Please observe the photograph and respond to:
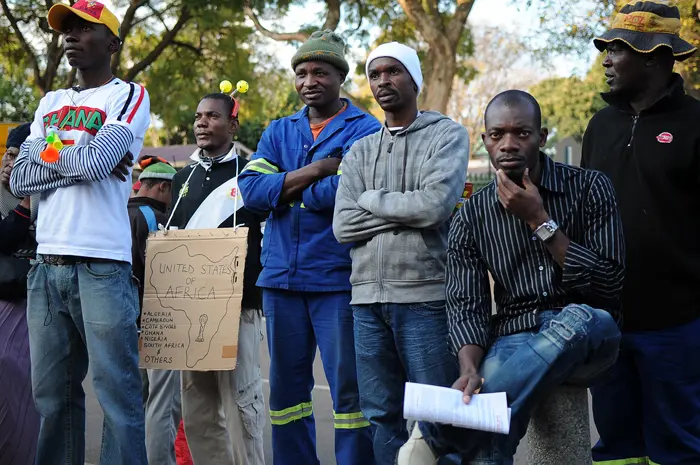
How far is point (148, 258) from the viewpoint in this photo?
5.09 m

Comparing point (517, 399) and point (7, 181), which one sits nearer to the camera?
point (517, 399)

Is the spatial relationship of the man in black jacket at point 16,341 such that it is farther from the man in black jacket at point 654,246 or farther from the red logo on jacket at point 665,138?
the red logo on jacket at point 665,138

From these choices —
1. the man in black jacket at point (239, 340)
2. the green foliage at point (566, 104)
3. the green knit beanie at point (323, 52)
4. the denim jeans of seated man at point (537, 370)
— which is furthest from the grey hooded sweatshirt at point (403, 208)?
the green foliage at point (566, 104)

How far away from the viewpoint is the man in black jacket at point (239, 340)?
5.02 metres

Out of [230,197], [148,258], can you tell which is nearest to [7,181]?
[148,258]

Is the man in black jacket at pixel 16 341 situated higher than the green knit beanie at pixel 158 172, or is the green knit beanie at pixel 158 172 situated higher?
the green knit beanie at pixel 158 172

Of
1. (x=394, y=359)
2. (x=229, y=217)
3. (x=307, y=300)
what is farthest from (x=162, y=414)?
(x=394, y=359)

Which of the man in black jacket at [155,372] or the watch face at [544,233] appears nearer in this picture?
the watch face at [544,233]

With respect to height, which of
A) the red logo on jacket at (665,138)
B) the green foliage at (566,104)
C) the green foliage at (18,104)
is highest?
the green foliage at (566,104)

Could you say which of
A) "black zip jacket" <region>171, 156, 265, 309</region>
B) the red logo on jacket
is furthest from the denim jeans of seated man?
"black zip jacket" <region>171, 156, 265, 309</region>

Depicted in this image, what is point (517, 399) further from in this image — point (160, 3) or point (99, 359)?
point (160, 3)

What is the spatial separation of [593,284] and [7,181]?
3520mm

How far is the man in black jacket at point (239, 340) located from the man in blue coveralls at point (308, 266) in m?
0.32

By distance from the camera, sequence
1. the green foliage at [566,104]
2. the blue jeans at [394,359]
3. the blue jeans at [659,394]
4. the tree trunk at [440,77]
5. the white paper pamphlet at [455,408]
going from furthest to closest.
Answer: the green foliage at [566,104] → the tree trunk at [440,77] → the blue jeans at [394,359] → the blue jeans at [659,394] → the white paper pamphlet at [455,408]
